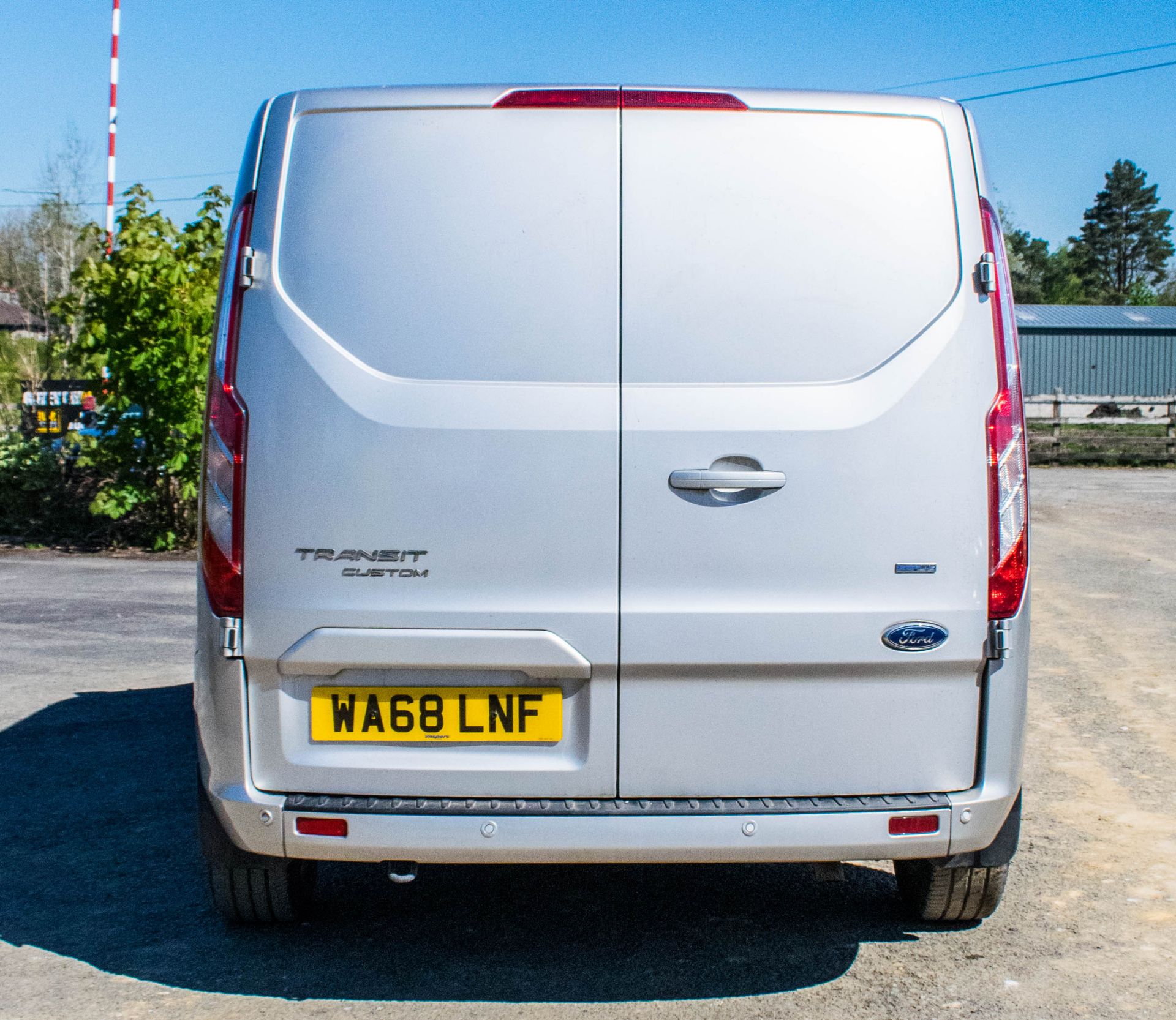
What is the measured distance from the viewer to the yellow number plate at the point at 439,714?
298cm

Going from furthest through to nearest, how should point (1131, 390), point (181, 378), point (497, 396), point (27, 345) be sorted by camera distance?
point (1131, 390) < point (27, 345) < point (181, 378) < point (497, 396)

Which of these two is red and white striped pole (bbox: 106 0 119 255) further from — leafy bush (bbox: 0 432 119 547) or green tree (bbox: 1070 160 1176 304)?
green tree (bbox: 1070 160 1176 304)

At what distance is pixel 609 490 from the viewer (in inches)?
115

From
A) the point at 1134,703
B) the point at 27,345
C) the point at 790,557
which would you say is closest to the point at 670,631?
the point at 790,557

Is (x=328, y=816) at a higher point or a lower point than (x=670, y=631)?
lower

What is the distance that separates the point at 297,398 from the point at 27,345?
79.1 ft

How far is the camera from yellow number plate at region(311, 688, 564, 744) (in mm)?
2979

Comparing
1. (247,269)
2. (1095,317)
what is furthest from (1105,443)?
(247,269)

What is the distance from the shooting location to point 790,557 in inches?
116

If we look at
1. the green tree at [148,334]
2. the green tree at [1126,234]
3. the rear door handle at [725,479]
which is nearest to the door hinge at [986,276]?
the rear door handle at [725,479]

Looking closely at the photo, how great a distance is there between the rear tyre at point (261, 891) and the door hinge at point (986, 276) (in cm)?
229

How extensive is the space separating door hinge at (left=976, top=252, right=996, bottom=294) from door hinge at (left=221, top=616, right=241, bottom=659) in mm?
1915

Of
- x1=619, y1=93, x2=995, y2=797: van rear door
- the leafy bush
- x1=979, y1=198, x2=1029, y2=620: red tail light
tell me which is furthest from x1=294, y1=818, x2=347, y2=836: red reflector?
the leafy bush

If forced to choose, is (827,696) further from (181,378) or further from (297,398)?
(181,378)
